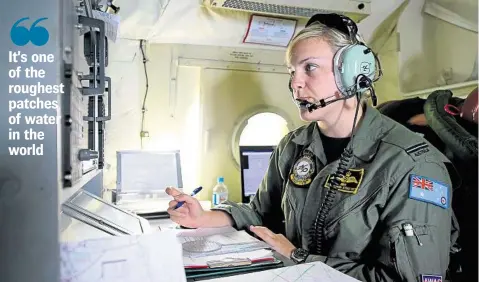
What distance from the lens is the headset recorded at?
120 cm

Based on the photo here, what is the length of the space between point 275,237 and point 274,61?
1.43 metres

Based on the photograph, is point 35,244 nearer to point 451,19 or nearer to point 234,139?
point 234,139

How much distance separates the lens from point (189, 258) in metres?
0.93

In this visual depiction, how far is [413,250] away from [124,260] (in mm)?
762

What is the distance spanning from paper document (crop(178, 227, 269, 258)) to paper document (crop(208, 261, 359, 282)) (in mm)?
179

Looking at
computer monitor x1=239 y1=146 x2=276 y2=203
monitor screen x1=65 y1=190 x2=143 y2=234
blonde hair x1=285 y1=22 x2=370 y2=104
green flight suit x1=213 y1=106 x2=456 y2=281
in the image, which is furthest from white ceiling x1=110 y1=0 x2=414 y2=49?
monitor screen x1=65 y1=190 x2=143 y2=234

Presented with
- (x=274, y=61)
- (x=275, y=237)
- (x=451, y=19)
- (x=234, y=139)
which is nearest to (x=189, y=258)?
(x=275, y=237)

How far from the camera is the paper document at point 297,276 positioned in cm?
78

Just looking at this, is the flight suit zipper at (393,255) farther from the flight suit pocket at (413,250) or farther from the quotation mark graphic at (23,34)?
the quotation mark graphic at (23,34)

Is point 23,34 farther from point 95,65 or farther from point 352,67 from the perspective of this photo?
point 352,67

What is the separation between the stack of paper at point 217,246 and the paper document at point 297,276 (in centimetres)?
12

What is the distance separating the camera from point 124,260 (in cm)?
54

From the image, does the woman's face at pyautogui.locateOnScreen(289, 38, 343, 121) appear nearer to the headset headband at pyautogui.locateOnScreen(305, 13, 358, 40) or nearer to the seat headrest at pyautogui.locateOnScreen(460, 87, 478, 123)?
the headset headband at pyautogui.locateOnScreen(305, 13, 358, 40)

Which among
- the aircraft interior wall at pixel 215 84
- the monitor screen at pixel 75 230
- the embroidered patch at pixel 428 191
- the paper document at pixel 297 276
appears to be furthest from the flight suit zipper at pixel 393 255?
the aircraft interior wall at pixel 215 84
